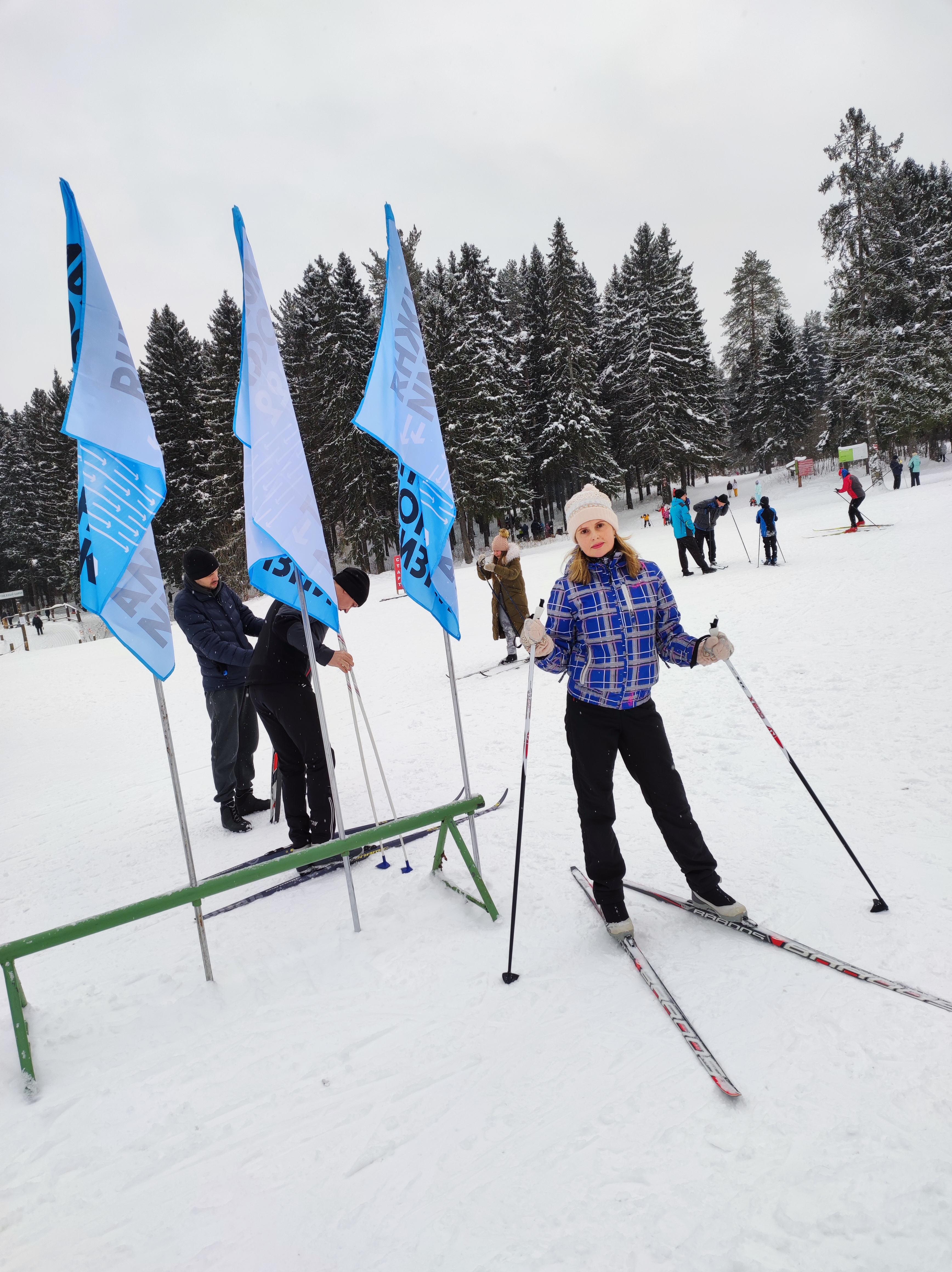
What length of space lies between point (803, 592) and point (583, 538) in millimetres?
9479

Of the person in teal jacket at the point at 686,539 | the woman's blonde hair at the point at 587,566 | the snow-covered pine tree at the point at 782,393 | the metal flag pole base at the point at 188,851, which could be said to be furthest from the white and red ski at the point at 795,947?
the snow-covered pine tree at the point at 782,393

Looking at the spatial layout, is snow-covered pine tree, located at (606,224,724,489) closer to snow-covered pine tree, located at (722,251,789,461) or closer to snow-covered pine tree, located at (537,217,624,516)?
snow-covered pine tree, located at (537,217,624,516)

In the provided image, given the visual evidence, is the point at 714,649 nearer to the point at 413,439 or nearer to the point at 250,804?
the point at 413,439

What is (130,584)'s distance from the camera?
11.4ft

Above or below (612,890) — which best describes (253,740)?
above

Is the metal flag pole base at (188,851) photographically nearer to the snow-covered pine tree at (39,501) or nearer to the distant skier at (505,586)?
the distant skier at (505,586)

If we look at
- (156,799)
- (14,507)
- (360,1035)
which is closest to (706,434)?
(156,799)

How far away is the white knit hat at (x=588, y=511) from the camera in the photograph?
3.31 m

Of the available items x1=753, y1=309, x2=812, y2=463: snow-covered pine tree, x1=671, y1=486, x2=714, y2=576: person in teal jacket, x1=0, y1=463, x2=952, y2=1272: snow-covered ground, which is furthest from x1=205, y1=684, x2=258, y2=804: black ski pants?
x1=753, y1=309, x2=812, y2=463: snow-covered pine tree

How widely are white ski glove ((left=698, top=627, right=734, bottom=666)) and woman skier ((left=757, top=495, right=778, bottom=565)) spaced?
38.5 feet

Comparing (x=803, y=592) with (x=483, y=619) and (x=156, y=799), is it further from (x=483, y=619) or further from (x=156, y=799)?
(x=156, y=799)

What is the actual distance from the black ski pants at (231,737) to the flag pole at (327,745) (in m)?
1.73

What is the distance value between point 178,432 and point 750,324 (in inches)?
1674

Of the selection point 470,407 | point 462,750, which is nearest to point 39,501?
point 470,407
